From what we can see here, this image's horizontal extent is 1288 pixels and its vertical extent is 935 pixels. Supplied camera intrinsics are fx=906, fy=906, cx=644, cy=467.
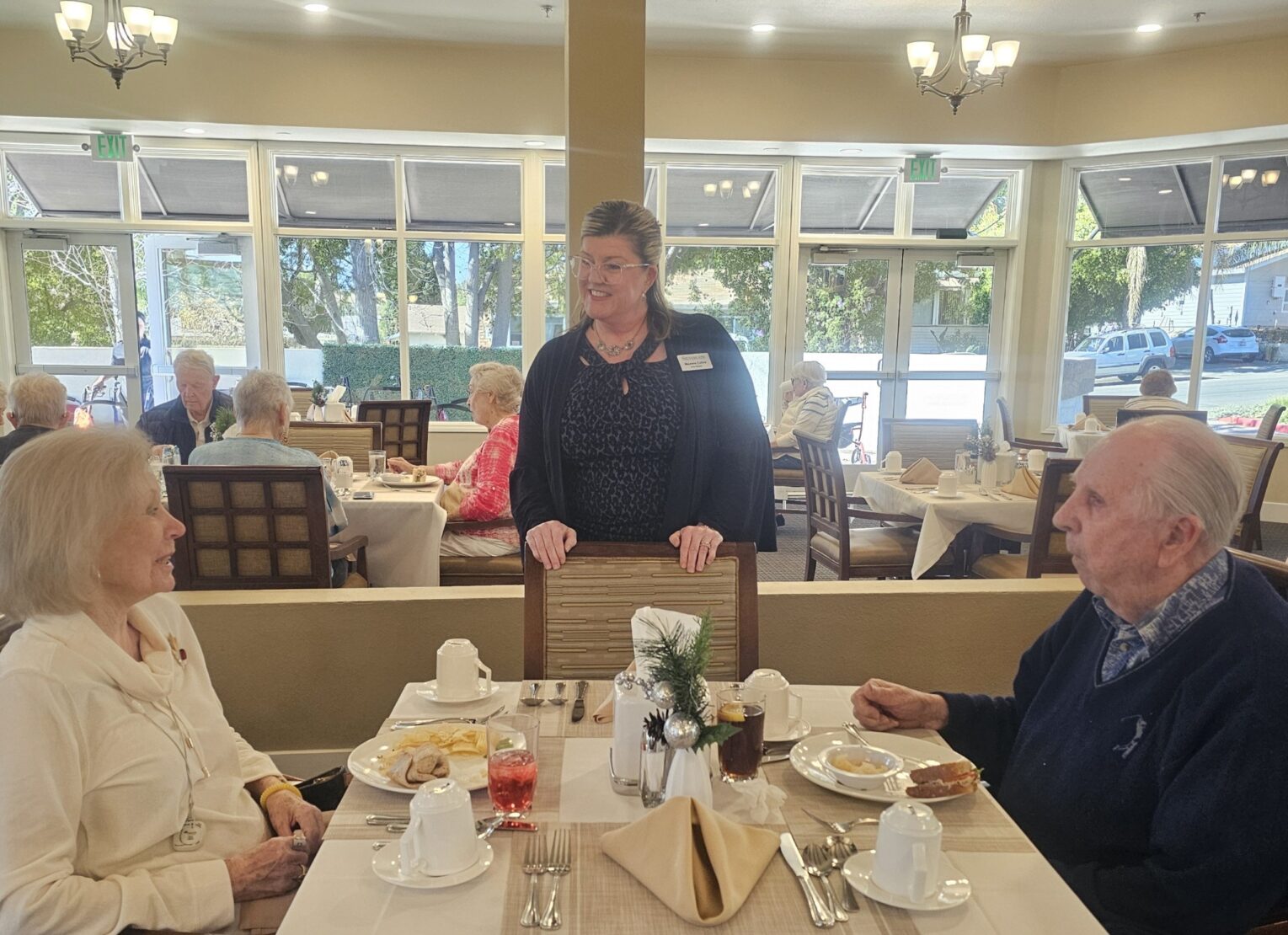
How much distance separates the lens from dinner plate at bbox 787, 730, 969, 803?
1327mm

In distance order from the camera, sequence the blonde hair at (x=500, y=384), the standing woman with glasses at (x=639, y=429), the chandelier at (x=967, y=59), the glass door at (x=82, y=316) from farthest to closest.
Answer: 1. the glass door at (x=82, y=316)
2. the chandelier at (x=967, y=59)
3. the blonde hair at (x=500, y=384)
4. the standing woman with glasses at (x=639, y=429)

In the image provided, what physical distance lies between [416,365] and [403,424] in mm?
2584

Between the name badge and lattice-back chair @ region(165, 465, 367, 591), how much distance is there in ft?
4.85

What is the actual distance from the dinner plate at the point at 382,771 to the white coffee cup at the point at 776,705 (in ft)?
1.54

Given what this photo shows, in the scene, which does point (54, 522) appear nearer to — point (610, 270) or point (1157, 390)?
point (610, 270)

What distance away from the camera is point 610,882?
1112 mm

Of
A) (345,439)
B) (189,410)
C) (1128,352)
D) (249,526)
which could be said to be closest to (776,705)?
(249,526)

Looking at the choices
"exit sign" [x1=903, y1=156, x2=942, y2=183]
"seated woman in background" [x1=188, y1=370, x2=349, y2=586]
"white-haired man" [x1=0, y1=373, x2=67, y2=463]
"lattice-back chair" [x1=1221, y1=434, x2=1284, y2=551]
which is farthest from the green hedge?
"lattice-back chair" [x1=1221, y1=434, x2=1284, y2=551]

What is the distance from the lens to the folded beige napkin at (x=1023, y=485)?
4.36 metres

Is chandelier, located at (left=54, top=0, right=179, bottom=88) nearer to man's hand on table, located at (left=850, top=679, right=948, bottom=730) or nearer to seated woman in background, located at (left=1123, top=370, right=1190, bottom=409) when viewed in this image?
man's hand on table, located at (left=850, top=679, right=948, bottom=730)

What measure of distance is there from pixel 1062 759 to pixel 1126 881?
0.68ft

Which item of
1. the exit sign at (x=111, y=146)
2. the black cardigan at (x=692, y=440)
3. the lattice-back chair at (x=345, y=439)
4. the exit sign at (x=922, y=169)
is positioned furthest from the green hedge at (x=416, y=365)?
the black cardigan at (x=692, y=440)

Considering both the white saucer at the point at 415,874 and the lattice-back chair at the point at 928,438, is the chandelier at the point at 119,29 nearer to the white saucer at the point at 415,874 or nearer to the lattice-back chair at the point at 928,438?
the lattice-back chair at the point at 928,438

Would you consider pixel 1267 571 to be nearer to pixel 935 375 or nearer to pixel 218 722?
pixel 218 722
